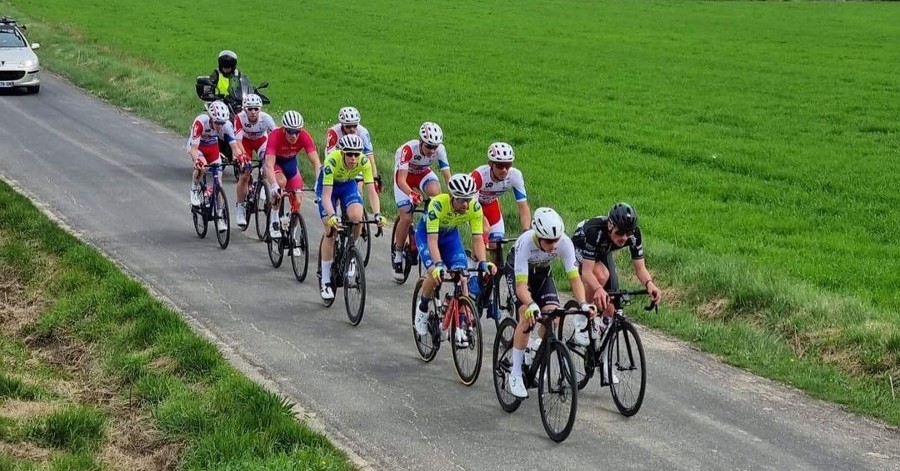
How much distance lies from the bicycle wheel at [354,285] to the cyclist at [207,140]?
4.11 meters

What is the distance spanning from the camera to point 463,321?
442 inches

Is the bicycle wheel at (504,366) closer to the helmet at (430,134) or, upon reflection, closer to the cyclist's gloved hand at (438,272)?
the cyclist's gloved hand at (438,272)

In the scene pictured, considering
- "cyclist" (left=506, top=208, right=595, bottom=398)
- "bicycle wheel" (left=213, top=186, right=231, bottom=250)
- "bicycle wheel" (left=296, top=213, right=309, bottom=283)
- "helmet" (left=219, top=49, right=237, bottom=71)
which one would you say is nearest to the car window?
"helmet" (left=219, top=49, right=237, bottom=71)

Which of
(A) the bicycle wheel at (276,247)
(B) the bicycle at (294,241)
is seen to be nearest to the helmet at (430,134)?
(B) the bicycle at (294,241)

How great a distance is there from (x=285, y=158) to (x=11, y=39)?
20.9 metres

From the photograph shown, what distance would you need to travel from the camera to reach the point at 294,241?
15.3m

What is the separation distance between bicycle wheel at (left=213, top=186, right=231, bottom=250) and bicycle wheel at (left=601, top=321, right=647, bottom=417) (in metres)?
8.03

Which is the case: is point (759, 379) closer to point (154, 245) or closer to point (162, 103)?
point (154, 245)

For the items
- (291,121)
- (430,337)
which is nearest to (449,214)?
(430,337)

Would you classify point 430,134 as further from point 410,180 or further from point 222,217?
point 222,217

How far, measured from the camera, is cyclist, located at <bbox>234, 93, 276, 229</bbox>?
1748cm

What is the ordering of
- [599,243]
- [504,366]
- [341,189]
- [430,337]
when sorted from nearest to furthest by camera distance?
[504,366] < [599,243] < [430,337] < [341,189]

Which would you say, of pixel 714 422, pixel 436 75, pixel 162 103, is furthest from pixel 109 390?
pixel 436 75

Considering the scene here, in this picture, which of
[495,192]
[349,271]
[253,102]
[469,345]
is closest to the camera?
[469,345]
